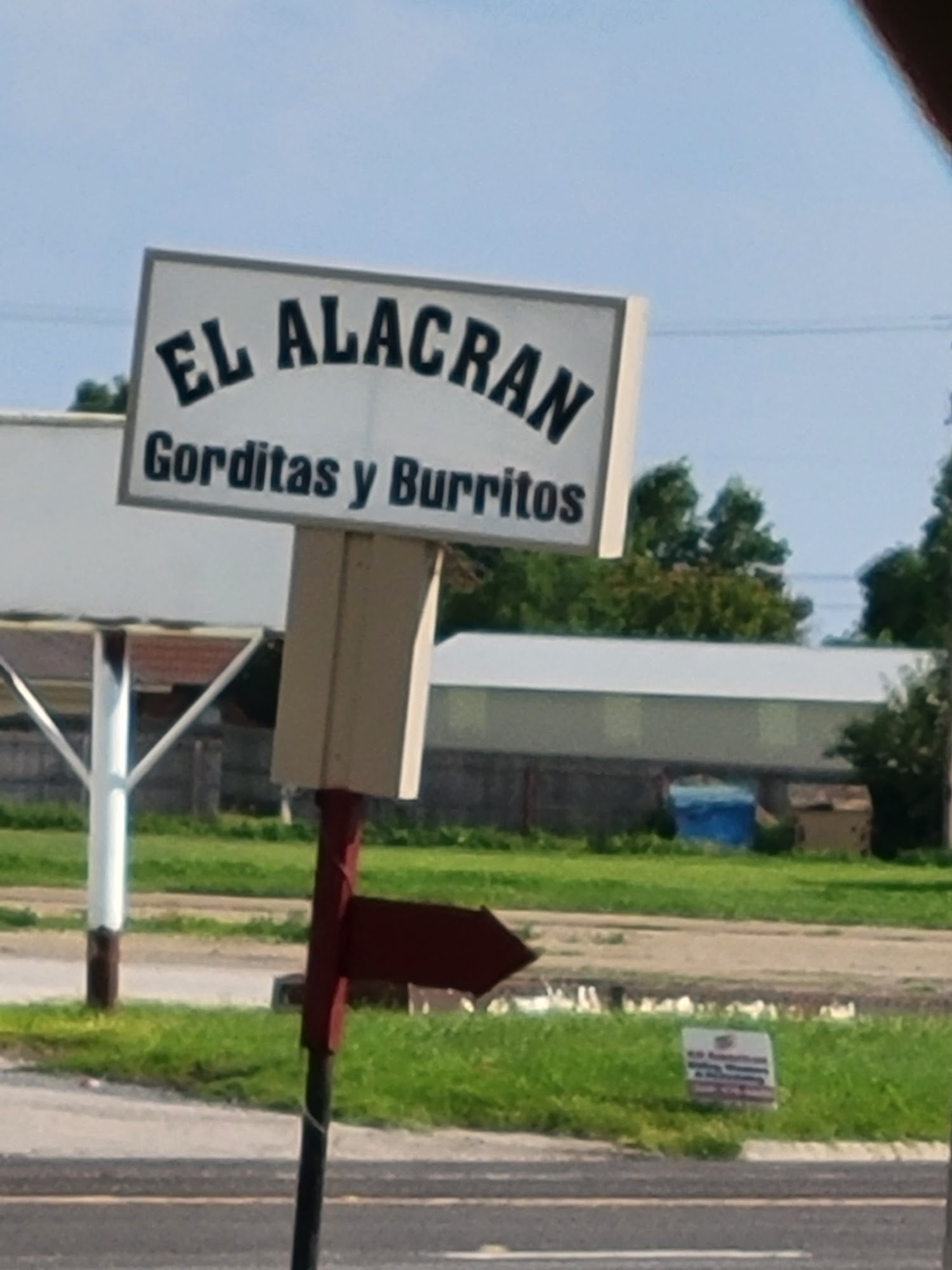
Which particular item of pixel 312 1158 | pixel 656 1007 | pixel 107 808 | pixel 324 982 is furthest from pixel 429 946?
pixel 656 1007

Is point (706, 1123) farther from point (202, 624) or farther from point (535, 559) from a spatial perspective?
point (535, 559)

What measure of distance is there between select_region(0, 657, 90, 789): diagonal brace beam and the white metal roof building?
45427 mm

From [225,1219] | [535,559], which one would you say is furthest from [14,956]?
[535,559]

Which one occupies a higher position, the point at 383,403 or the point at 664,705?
the point at 664,705

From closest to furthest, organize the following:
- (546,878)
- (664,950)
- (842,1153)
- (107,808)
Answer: (842,1153) < (107,808) < (664,950) < (546,878)

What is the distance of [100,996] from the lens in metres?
18.0

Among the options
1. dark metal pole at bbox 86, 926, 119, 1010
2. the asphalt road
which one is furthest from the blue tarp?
the asphalt road

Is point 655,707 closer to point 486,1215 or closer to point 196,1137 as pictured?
point 196,1137

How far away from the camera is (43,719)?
18219 mm

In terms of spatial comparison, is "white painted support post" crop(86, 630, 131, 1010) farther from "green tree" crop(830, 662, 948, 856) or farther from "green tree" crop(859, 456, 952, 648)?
"green tree" crop(859, 456, 952, 648)

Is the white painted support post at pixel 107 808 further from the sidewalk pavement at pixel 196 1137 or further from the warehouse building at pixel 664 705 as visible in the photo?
the warehouse building at pixel 664 705

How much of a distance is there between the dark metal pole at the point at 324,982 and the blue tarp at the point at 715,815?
170ft

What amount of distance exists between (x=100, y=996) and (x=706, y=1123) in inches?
203

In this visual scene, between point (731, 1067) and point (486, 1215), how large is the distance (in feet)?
9.91
